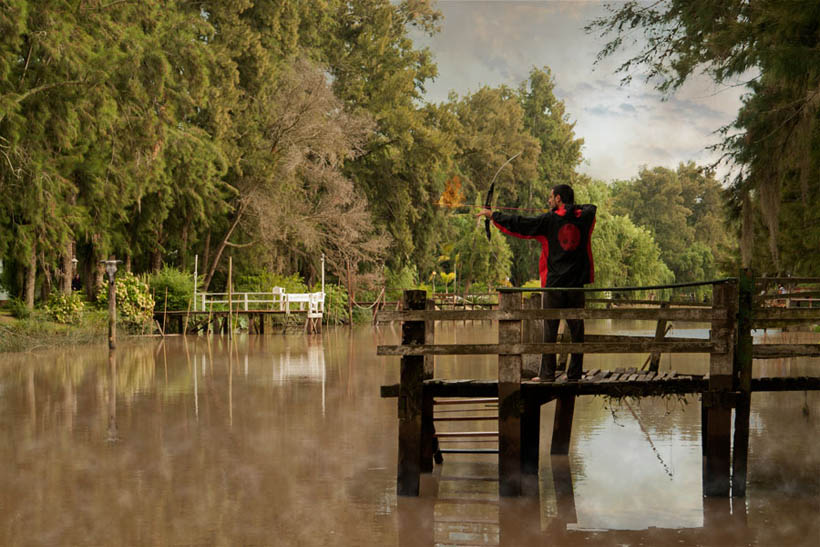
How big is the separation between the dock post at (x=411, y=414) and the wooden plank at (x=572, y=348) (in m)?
0.11

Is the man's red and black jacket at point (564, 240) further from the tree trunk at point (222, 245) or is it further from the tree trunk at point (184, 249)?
the tree trunk at point (222, 245)

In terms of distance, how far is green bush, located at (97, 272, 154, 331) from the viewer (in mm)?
35344

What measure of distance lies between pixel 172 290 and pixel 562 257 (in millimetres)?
31585

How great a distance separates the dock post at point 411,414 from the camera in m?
8.90

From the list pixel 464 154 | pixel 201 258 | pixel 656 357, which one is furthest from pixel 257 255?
pixel 656 357

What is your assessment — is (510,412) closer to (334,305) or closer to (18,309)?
(18,309)

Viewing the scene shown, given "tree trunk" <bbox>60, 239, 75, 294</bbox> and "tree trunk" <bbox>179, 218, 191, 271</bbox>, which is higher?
"tree trunk" <bbox>179, 218, 191, 271</bbox>

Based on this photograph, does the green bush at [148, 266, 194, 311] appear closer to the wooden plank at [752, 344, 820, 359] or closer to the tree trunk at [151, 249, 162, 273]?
the tree trunk at [151, 249, 162, 273]

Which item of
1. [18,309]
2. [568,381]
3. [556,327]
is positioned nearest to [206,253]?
[18,309]

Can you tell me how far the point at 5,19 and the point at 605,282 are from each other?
52278mm

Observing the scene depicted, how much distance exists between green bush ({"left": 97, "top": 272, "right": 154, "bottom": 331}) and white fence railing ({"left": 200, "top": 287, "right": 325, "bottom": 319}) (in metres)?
2.99

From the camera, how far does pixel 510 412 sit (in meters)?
8.77

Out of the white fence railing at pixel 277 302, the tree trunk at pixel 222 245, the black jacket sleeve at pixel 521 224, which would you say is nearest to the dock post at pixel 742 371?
the black jacket sleeve at pixel 521 224

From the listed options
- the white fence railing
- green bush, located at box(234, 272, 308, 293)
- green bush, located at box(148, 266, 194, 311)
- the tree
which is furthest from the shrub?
the tree
